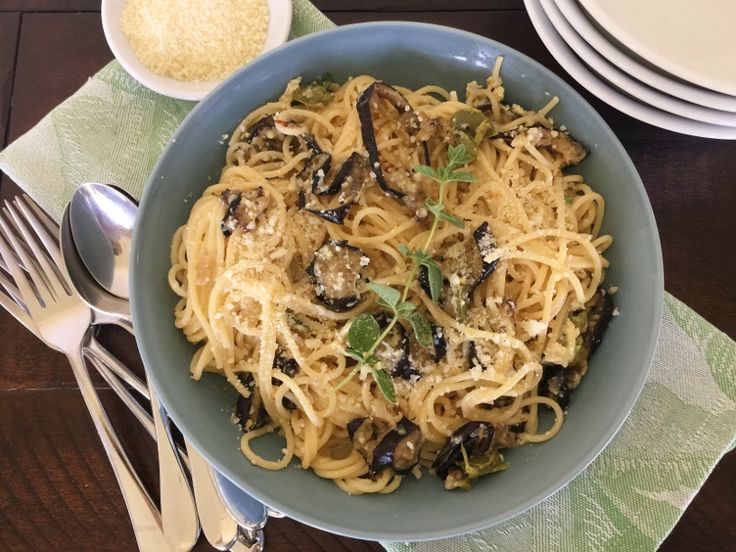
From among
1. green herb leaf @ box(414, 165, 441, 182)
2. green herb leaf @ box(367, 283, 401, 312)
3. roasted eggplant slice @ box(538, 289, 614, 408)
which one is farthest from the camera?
roasted eggplant slice @ box(538, 289, 614, 408)

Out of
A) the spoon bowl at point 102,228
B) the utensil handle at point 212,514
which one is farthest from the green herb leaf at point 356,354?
the spoon bowl at point 102,228

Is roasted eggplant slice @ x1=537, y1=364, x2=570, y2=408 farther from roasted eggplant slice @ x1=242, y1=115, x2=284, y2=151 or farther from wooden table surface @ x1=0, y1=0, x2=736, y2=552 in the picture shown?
roasted eggplant slice @ x1=242, y1=115, x2=284, y2=151

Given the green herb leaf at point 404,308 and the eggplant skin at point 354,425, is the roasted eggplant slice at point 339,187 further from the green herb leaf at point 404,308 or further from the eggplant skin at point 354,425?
the eggplant skin at point 354,425

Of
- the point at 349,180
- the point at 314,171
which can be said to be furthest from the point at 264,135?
the point at 349,180

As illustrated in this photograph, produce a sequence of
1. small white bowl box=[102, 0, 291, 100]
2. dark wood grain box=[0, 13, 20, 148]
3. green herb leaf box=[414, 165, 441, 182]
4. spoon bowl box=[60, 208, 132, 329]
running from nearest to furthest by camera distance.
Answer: green herb leaf box=[414, 165, 441, 182] < spoon bowl box=[60, 208, 132, 329] < small white bowl box=[102, 0, 291, 100] < dark wood grain box=[0, 13, 20, 148]

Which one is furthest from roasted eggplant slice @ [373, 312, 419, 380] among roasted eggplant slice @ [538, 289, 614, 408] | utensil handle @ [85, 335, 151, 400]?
utensil handle @ [85, 335, 151, 400]

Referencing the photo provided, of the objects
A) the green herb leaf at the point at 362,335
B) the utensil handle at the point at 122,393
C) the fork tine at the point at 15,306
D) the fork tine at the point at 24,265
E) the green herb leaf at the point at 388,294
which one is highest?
the green herb leaf at the point at 388,294
